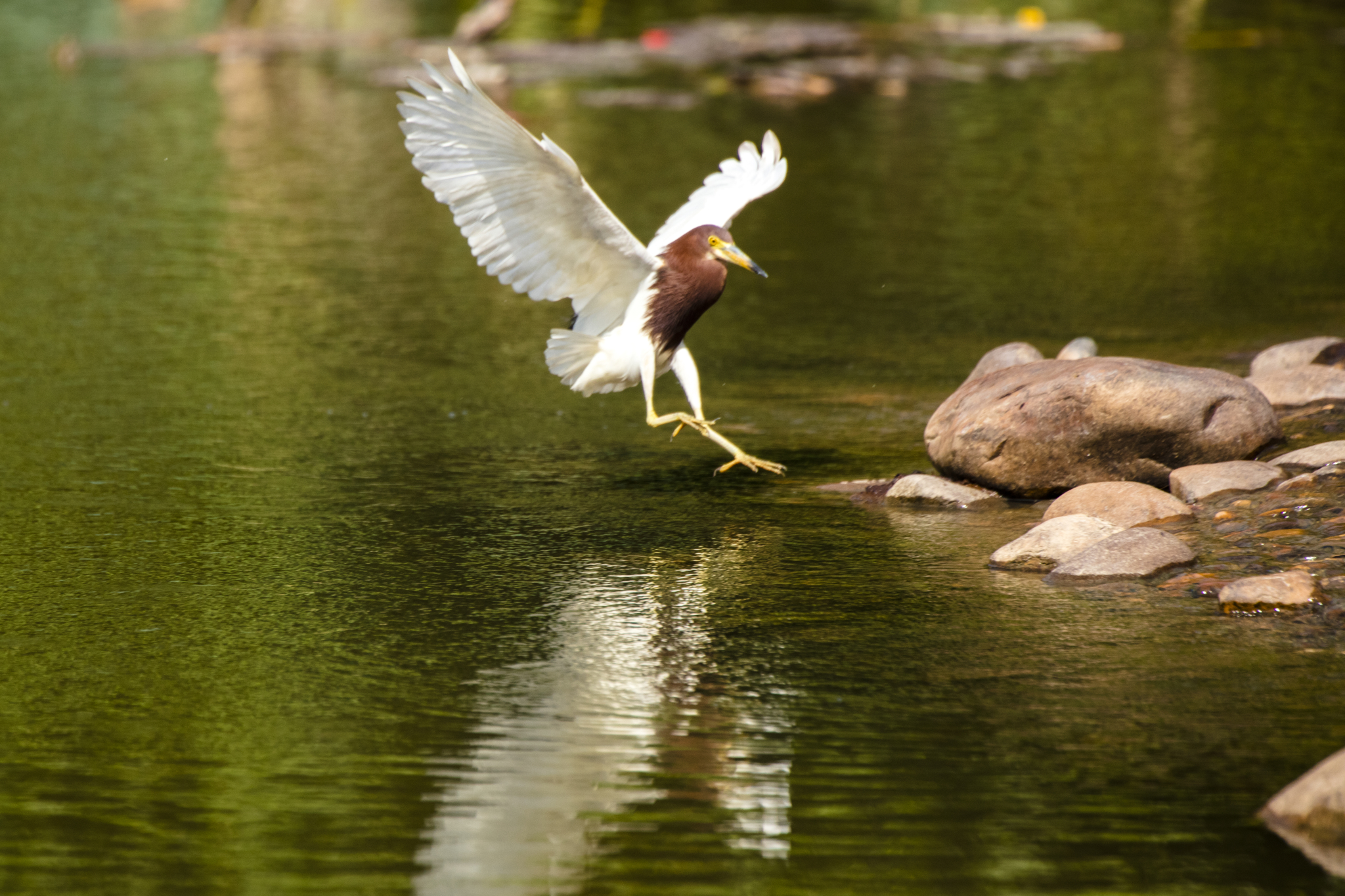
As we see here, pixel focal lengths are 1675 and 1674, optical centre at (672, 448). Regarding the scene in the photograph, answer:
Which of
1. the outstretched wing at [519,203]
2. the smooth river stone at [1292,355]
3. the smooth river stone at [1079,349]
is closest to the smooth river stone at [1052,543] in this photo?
the outstretched wing at [519,203]

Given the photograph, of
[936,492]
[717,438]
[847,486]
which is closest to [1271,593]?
[936,492]

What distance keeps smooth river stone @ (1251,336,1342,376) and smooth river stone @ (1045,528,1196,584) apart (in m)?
2.72

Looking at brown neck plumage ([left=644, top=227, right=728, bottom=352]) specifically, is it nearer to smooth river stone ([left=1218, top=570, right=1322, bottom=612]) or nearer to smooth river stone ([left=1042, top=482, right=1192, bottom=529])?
smooth river stone ([left=1042, top=482, right=1192, bottom=529])

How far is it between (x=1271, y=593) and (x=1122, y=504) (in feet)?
3.55

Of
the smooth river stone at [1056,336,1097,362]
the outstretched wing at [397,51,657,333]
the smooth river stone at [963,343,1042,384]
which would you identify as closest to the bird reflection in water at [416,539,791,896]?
the outstretched wing at [397,51,657,333]

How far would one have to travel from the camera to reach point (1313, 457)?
691 cm

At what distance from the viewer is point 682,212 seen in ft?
25.2

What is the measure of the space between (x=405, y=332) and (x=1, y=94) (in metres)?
13.9

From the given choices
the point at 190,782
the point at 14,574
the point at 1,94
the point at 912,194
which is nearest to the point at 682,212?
the point at 14,574

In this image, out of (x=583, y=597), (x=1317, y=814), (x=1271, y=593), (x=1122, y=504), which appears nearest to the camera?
(x=1317, y=814)

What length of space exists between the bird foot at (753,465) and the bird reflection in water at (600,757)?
4.80 feet

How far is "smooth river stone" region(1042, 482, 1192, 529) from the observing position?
6594 millimetres

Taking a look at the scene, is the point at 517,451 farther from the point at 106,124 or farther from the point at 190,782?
the point at 106,124

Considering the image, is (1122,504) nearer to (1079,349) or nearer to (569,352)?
(1079,349)
